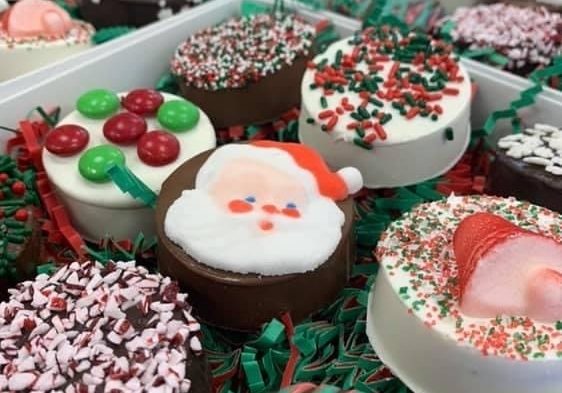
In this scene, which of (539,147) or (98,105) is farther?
(98,105)

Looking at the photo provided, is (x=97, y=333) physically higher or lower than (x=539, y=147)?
lower

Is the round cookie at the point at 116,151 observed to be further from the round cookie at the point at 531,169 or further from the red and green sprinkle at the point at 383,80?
the round cookie at the point at 531,169

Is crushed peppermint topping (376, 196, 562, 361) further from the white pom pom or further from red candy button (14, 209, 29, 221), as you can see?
red candy button (14, 209, 29, 221)

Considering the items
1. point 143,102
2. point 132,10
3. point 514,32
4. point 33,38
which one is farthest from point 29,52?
point 514,32

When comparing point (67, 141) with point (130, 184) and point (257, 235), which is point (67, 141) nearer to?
point (130, 184)

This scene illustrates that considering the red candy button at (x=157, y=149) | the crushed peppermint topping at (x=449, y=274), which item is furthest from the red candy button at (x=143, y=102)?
the crushed peppermint topping at (x=449, y=274)

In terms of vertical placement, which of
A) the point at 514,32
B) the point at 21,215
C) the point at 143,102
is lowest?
the point at 21,215
